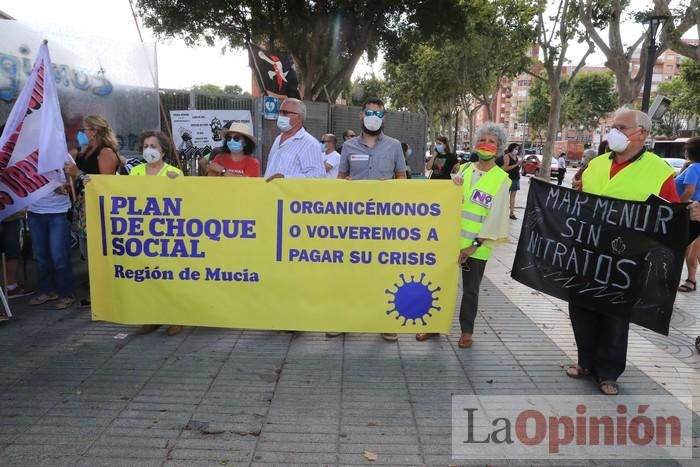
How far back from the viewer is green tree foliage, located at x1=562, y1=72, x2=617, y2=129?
61.1 meters

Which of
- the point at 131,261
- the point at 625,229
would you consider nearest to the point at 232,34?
the point at 131,261

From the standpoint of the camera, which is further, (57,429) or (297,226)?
(297,226)

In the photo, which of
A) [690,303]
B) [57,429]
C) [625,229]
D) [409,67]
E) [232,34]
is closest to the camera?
[57,429]

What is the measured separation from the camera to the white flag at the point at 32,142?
4.37 meters

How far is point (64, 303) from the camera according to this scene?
5328 mm

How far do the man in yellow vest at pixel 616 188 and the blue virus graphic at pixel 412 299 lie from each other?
1.06 m

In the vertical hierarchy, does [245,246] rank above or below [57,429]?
above

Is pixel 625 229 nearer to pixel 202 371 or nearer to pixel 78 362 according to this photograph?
pixel 202 371

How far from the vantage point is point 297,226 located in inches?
166

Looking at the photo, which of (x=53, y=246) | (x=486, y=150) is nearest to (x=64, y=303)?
(x=53, y=246)

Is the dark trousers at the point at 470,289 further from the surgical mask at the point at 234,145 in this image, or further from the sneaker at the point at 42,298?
the sneaker at the point at 42,298

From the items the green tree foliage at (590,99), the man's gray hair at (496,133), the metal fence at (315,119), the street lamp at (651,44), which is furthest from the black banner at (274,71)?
the green tree foliage at (590,99)

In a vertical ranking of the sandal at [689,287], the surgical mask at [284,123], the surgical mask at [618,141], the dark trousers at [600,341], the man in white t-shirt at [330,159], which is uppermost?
Answer: the surgical mask at [284,123]

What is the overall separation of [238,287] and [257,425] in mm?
1359
